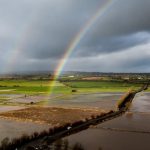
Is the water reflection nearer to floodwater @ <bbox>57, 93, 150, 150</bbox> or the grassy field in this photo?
floodwater @ <bbox>57, 93, 150, 150</bbox>

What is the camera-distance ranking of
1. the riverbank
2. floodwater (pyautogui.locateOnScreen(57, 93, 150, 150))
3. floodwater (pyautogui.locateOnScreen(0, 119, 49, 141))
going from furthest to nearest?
floodwater (pyautogui.locateOnScreen(0, 119, 49, 141)) < the riverbank < floodwater (pyautogui.locateOnScreen(57, 93, 150, 150))

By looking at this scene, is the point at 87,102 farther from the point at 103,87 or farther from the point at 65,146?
the point at 103,87

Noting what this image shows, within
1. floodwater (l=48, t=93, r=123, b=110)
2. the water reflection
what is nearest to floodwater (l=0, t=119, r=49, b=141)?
the water reflection

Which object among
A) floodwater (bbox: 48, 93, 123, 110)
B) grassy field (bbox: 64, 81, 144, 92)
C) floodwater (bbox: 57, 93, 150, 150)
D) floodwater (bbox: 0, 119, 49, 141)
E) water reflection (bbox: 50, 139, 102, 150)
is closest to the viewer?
water reflection (bbox: 50, 139, 102, 150)

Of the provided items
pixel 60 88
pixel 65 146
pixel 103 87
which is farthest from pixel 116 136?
pixel 103 87

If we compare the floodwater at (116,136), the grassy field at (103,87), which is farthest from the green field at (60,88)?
the floodwater at (116,136)

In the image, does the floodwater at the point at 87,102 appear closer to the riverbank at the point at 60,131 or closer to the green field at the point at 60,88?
the riverbank at the point at 60,131

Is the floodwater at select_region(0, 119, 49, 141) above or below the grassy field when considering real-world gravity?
below

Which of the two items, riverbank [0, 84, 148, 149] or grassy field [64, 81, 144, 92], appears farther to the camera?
grassy field [64, 81, 144, 92]

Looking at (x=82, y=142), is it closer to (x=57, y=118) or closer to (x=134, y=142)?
(x=134, y=142)
